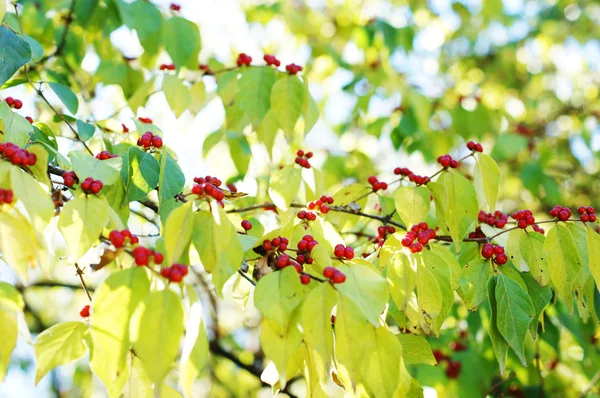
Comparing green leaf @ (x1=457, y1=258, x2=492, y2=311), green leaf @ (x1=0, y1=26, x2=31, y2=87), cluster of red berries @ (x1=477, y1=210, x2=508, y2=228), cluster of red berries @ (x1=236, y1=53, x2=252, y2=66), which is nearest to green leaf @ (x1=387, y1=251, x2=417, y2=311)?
green leaf @ (x1=457, y1=258, x2=492, y2=311)

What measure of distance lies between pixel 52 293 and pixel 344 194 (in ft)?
12.0

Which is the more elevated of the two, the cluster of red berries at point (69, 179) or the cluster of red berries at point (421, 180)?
the cluster of red berries at point (69, 179)

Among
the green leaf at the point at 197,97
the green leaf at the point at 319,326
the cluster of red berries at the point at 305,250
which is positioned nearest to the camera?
the green leaf at the point at 319,326

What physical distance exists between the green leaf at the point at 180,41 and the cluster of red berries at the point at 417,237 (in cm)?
119

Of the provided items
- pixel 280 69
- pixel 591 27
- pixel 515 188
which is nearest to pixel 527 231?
pixel 280 69

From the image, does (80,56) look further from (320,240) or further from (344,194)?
(320,240)

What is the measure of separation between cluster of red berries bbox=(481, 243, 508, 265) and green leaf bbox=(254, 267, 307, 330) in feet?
1.96

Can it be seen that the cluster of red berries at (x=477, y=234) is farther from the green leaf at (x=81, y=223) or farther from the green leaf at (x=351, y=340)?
the green leaf at (x=81, y=223)

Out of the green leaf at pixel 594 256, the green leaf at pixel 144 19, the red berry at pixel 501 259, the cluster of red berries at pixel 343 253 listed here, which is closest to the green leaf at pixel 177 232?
the cluster of red berries at pixel 343 253

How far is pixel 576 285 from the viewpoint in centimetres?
143

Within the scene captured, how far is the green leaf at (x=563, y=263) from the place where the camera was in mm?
1327

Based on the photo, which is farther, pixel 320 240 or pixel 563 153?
pixel 563 153

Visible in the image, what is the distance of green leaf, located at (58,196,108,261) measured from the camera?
1027 millimetres

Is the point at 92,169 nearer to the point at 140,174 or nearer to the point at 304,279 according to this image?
the point at 140,174
